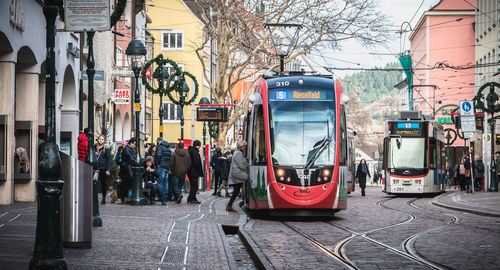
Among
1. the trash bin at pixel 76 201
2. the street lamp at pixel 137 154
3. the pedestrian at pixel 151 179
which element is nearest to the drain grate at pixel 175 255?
the trash bin at pixel 76 201

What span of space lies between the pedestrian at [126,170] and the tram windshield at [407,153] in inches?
616

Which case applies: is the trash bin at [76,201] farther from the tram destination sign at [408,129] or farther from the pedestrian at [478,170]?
the pedestrian at [478,170]

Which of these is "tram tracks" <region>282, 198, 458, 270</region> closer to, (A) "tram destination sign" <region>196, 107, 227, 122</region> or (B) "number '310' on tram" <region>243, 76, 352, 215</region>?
(B) "number '310' on tram" <region>243, 76, 352, 215</region>

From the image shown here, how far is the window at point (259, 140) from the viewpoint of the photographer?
19812 millimetres

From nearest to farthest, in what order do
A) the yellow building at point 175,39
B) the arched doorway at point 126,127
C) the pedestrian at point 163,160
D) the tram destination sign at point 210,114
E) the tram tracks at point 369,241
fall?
the tram tracks at point 369,241 → the pedestrian at point 163,160 → the tram destination sign at point 210,114 → the arched doorway at point 126,127 → the yellow building at point 175,39

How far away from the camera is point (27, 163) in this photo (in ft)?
74.0

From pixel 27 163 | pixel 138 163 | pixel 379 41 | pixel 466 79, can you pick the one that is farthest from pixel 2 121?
pixel 466 79

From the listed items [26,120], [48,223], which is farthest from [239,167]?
[48,223]

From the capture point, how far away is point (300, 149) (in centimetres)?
1962

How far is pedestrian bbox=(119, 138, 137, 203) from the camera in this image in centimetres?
2322

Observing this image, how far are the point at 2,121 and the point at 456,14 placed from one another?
85.3 meters

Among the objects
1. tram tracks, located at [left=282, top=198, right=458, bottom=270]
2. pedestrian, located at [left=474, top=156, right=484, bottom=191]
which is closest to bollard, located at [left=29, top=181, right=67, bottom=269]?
tram tracks, located at [left=282, top=198, right=458, bottom=270]

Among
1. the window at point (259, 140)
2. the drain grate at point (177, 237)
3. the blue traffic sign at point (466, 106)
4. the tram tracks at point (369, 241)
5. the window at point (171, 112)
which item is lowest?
the tram tracks at point (369, 241)

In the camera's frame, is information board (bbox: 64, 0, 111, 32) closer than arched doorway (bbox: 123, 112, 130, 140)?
Yes
